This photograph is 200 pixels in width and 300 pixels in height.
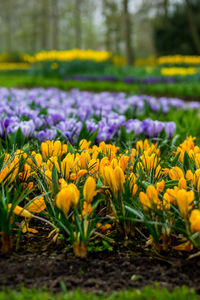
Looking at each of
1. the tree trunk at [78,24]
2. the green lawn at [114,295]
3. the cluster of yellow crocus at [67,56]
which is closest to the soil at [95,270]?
the green lawn at [114,295]

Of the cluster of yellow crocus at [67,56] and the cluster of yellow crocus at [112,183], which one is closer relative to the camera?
the cluster of yellow crocus at [112,183]

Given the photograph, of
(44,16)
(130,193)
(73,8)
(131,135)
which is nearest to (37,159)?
(130,193)

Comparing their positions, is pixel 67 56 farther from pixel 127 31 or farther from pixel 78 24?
pixel 78 24

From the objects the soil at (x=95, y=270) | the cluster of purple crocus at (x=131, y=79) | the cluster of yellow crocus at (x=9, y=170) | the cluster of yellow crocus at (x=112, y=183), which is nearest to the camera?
the soil at (x=95, y=270)

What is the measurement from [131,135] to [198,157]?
3.60 feet

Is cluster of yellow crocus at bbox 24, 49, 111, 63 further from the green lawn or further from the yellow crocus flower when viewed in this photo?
the green lawn

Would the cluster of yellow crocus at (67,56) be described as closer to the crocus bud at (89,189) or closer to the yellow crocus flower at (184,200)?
the crocus bud at (89,189)

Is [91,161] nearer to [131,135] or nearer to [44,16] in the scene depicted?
[131,135]

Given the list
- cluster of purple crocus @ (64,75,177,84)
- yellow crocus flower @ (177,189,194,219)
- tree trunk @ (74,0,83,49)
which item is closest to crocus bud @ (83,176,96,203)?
yellow crocus flower @ (177,189,194,219)

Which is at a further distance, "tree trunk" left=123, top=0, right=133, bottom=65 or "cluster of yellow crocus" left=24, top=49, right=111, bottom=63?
"tree trunk" left=123, top=0, right=133, bottom=65

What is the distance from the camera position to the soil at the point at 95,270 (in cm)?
140

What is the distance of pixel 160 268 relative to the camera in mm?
1513

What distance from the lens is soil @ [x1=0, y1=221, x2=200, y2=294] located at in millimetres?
1398

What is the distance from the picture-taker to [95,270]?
150 cm
